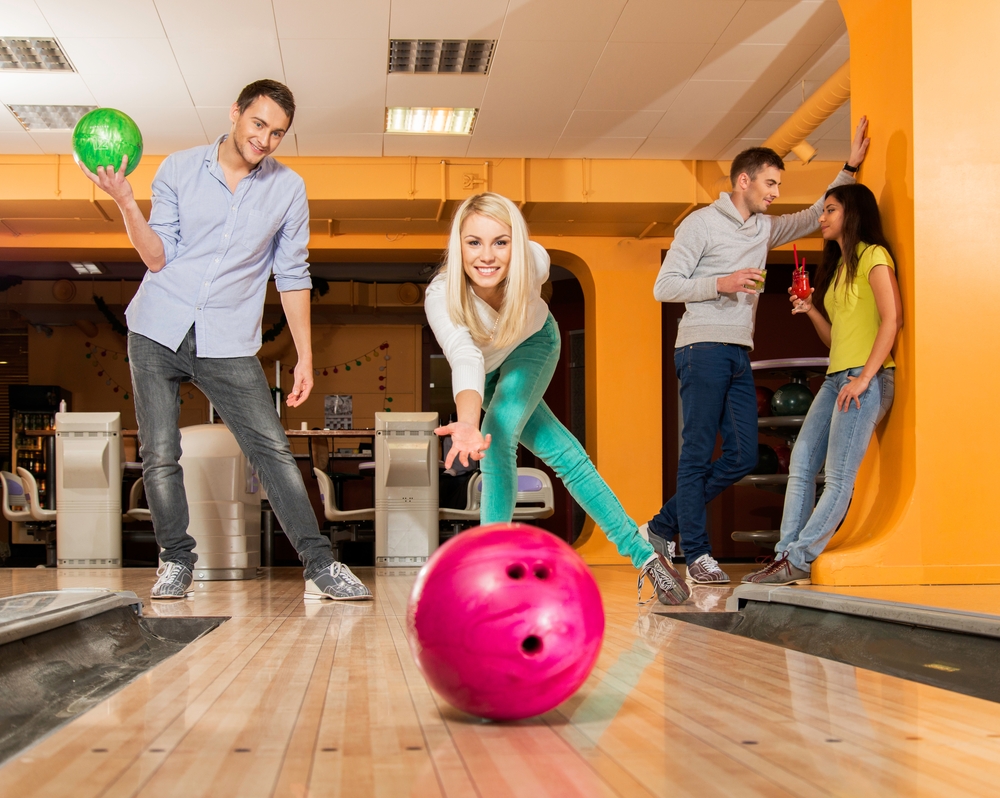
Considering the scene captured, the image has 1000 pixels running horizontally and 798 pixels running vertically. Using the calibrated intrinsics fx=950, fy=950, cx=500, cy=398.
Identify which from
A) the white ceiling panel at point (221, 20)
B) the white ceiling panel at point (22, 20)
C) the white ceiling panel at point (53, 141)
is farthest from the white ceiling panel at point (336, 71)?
the white ceiling panel at point (53, 141)

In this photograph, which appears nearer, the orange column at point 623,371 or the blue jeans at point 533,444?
the blue jeans at point 533,444

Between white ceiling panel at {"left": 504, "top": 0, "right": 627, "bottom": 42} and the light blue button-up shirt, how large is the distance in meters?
2.55

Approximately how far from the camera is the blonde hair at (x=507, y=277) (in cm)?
224

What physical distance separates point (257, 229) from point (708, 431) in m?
1.88

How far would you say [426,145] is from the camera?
6852 millimetres

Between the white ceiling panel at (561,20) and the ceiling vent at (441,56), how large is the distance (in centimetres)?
26

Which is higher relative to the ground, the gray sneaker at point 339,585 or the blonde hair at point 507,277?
the blonde hair at point 507,277

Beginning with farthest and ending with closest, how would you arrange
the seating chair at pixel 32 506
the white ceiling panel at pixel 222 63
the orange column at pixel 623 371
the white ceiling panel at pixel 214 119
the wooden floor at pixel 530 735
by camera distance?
the orange column at pixel 623 371 < the seating chair at pixel 32 506 < the white ceiling panel at pixel 214 119 < the white ceiling panel at pixel 222 63 < the wooden floor at pixel 530 735

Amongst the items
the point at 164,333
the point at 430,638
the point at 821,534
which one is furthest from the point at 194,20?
the point at 430,638

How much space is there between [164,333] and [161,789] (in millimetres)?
2101

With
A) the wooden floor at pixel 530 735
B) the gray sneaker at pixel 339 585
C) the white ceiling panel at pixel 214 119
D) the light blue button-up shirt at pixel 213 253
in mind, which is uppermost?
the white ceiling panel at pixel 214 119

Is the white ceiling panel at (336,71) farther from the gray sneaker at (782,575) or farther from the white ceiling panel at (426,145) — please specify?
the gray sneaker at (782,575)

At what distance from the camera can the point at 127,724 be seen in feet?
3.90

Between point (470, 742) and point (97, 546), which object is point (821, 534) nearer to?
point (470, 742)
